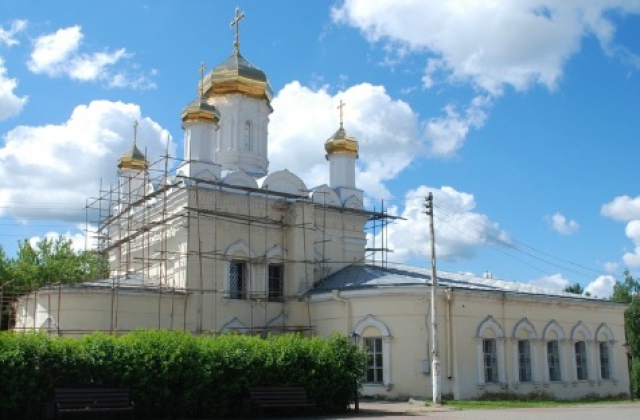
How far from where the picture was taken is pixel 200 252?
21.8 meters

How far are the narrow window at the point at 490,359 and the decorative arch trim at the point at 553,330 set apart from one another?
8.76ft

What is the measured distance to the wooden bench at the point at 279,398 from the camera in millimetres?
15359

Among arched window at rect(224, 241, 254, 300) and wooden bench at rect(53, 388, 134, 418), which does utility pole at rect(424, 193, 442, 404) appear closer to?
arched window at rect(224, 241, 254, 300)

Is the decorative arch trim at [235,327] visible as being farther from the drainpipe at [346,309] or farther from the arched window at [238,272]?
the drainpipe at [346,309]

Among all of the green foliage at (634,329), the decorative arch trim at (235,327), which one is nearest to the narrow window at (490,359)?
the decorative arch trim at (235,327)

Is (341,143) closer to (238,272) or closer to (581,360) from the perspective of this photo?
(238,272)

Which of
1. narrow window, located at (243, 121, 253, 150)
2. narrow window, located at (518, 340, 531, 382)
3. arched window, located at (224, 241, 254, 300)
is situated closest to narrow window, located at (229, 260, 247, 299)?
arched window, located at (224, 241, 254, 300)

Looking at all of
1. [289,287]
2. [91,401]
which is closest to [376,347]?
[289,287]

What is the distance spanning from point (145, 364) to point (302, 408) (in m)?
3.69

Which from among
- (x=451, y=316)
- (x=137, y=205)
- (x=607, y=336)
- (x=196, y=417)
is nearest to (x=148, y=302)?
(x=137, y=205)

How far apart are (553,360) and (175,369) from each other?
1540 centimetres

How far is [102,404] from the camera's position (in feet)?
44.8

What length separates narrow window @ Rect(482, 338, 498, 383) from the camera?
22.8 meters

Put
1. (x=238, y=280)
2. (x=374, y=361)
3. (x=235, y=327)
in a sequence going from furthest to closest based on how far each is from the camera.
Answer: (x=238, y=280)
(x=235, y=327)
(x=374, y=361)
